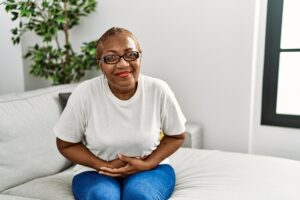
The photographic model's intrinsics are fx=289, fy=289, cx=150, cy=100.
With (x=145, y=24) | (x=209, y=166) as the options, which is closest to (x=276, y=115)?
(x=209, y=166)

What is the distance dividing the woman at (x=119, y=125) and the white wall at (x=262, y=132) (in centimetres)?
104

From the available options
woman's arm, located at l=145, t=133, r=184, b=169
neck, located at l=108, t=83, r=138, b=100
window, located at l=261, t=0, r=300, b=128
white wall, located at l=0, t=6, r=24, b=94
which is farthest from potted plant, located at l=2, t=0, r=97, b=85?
window, located at l=261, t=0, r=300, b=128

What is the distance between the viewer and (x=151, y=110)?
120 cm

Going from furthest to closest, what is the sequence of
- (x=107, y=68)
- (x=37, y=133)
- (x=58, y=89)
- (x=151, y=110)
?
(x=58, y=89) < (x=37, y=133) < (x=151, y=110) < (x=107, y=68)

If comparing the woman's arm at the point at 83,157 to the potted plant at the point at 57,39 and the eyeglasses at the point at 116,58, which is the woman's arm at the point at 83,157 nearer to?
the eyeglasses at the point at 116,58

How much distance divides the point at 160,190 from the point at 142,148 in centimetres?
18

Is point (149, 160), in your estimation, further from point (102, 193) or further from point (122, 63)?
point (122, 63)

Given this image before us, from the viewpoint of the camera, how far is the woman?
1.11 metres

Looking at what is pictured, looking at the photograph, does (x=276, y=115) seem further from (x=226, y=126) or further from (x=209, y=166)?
(x=209, y=166)

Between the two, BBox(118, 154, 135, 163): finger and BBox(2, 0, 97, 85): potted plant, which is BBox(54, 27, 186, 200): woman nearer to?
BBox(118, 154, 135, 163): finger

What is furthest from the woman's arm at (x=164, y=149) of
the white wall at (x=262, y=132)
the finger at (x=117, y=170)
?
the white wall at (x=262, y=132)

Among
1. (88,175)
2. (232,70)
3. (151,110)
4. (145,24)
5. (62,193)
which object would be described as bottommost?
(62,193)

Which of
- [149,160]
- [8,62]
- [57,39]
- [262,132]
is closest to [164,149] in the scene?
[149,160]

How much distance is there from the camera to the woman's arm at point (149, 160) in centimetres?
116
